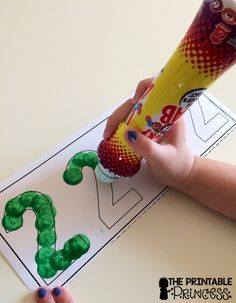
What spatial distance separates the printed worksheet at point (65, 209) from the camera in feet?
1.46

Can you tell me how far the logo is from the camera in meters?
0.45

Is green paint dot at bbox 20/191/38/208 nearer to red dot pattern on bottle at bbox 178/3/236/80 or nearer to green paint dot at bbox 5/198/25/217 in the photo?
green paint dot at bbox 5/198/25/217

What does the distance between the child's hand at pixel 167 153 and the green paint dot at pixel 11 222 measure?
144 mm

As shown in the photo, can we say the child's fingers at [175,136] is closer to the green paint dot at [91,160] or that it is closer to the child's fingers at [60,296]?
the green paint dot at [91,160]

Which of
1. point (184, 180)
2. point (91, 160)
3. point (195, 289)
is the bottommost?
point (195, 289)

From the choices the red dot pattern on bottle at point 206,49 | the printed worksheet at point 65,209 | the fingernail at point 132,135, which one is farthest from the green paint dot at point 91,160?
the red dot pattern on bottle at point 206,49

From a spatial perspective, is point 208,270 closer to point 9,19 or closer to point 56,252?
point 56,252

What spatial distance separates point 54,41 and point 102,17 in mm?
90

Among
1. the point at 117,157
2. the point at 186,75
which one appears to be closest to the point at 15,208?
the point at 117,157

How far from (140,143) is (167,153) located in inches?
2.6

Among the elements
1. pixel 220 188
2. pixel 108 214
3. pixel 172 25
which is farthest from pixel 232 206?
pixel 172 25

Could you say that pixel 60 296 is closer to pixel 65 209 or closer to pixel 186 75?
pixel 65 209

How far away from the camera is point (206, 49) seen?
1.04 feet

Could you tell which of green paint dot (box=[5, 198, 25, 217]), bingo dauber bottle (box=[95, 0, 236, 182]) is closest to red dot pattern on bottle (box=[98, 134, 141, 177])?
bingo dauber bottle (box=[95, 0, 236, 182])
